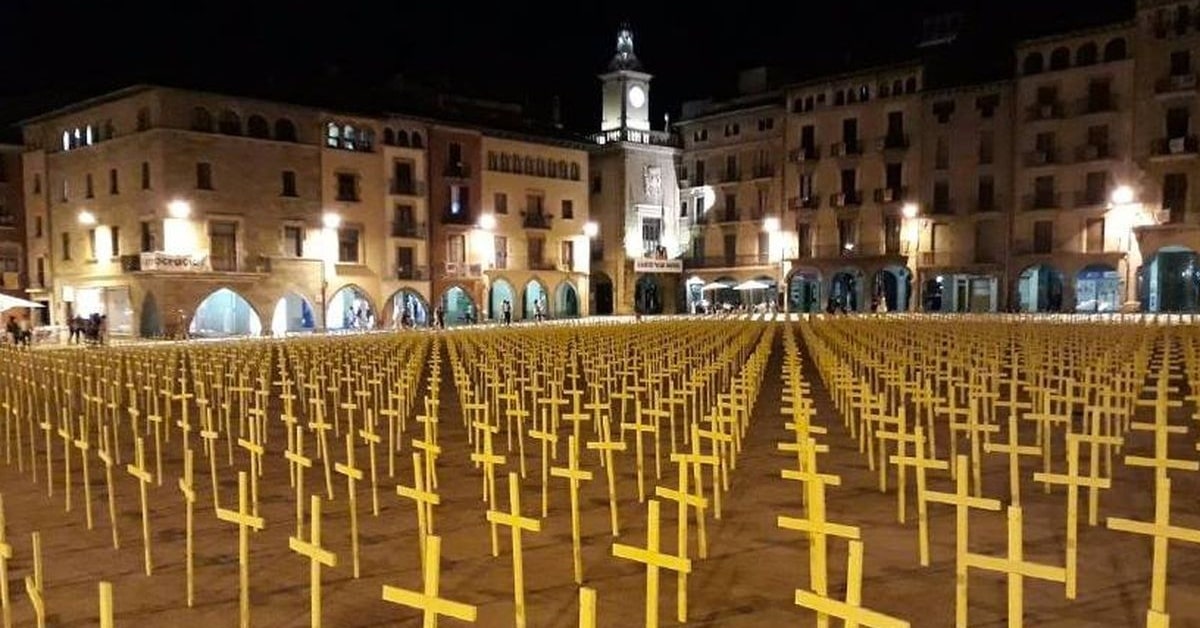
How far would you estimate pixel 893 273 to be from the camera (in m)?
66.0

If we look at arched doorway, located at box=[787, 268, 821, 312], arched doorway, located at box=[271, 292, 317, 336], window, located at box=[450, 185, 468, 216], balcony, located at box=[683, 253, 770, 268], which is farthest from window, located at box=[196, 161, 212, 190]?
arched doorway, located at box=[787, 268, 821, 312]

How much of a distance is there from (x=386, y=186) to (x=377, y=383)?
138 ft

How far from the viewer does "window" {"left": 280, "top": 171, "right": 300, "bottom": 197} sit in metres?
50.8

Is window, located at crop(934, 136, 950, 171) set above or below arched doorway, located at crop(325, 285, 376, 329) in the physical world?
above

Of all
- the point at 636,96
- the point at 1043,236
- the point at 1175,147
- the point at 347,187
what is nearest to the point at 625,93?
the point at 636,96

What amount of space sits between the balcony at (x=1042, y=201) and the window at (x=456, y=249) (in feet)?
114

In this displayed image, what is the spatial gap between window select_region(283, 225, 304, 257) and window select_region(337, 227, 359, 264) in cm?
236

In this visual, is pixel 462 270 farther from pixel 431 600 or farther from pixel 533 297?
pixel 431 600

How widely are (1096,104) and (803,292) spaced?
76.5 ft

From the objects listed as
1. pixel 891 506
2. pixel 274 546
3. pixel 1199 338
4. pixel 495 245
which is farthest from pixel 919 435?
pixel 495 245

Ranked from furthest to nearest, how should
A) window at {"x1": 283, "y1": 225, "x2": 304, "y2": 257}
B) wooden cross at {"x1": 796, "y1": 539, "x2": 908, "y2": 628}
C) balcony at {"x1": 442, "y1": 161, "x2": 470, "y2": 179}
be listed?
balcony at {"x1": 442, "y1": 161, "x2": 470, "y2": 179} → window at {"x1": 283, "y1": 225, "x2": 304, "y2": 257} → wooden cross at {"x1": 796, "y1": 539, "x2": 908, "y2": 628}

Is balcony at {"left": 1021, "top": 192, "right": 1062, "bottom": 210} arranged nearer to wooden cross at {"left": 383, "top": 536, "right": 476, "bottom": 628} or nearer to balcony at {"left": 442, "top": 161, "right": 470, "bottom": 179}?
balcony at {"left": 442, "top": 161, "right": 470, "bottom": 179}

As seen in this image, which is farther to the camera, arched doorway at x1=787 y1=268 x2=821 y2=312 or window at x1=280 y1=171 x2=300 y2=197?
arched doorway at x1=787 y1=268 x2=821 y2=312

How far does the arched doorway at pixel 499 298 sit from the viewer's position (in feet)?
211
